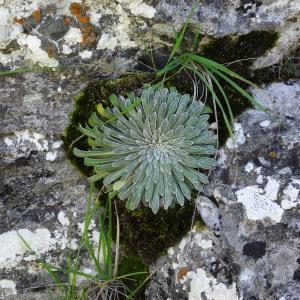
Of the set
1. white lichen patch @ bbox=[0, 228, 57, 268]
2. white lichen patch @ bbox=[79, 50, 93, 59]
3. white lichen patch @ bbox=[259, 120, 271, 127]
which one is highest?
white lichen patch @ bbox=[79, 50, 93, 59]

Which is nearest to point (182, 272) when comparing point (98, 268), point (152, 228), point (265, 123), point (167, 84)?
point (152, 228)

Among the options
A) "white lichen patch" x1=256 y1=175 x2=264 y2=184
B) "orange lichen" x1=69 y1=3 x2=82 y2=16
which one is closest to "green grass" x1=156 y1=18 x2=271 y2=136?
"white lichen patch" x1=256 y1=175 x2=264 y2=184

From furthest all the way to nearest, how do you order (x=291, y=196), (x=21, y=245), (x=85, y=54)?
(x=21, y=245), (x=85, y=54), (x=291, y=196)

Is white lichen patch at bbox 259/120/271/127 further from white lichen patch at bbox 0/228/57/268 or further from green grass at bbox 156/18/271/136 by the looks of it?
white lichen patch at bbox 0/228/57/268

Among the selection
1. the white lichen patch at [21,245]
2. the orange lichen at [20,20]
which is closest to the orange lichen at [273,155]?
the white lichen patch at [21,245]

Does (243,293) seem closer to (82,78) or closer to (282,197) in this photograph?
(282,197)

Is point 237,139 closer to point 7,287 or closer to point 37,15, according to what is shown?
point 37,15

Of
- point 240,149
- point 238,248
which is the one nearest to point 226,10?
point 240,149
